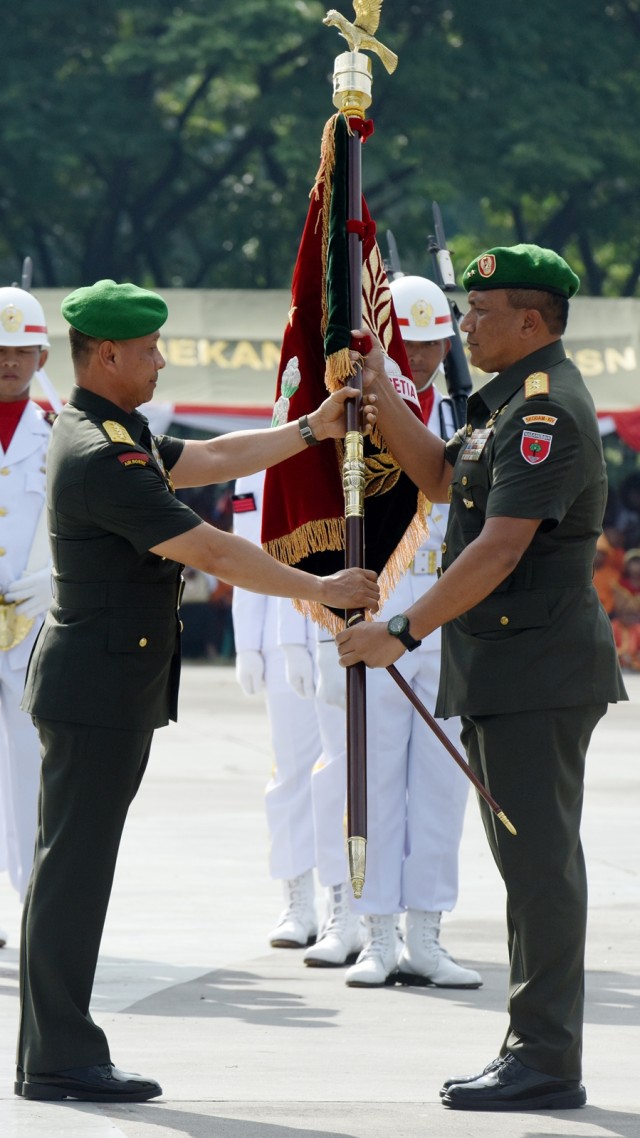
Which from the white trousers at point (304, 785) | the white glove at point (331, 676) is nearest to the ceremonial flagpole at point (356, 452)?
the white glove at point (331, 676)

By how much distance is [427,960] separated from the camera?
266 inches

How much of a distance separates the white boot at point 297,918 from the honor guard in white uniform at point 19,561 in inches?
39.5

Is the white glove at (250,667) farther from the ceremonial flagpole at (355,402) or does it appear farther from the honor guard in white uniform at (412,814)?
the ceremonial flagpole at (355,402)

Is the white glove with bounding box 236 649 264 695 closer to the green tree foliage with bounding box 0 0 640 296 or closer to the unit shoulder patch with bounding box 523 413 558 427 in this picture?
the unit shoulder patch with bounding box 523 413 558 427

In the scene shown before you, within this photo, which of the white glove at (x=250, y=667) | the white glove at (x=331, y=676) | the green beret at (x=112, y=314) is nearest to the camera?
the green beret at (x=112, y=314)

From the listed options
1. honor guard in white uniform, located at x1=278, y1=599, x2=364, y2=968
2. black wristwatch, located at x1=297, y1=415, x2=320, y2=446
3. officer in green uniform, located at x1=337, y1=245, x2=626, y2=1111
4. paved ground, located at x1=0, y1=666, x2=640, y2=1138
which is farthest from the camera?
honor guard in white uniform, located at x1=278, y1=599, x2=364, y2=968

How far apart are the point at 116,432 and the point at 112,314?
1.09 ft

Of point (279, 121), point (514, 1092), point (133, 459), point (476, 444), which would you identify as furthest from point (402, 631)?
point (279, 121)

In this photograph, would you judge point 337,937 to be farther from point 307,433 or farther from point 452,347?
point 452,347

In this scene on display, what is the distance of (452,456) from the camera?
5.73 m

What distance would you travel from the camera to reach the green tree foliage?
23.9 metres

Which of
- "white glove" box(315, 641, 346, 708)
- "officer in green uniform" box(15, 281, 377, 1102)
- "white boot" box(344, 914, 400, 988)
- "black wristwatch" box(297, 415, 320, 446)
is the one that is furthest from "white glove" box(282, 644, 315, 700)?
"officer in green uniform" box(15, 281, 377, 1102)

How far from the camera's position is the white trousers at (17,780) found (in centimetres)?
737

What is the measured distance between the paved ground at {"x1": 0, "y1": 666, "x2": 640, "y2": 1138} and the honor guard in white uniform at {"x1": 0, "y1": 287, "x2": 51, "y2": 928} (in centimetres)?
52
